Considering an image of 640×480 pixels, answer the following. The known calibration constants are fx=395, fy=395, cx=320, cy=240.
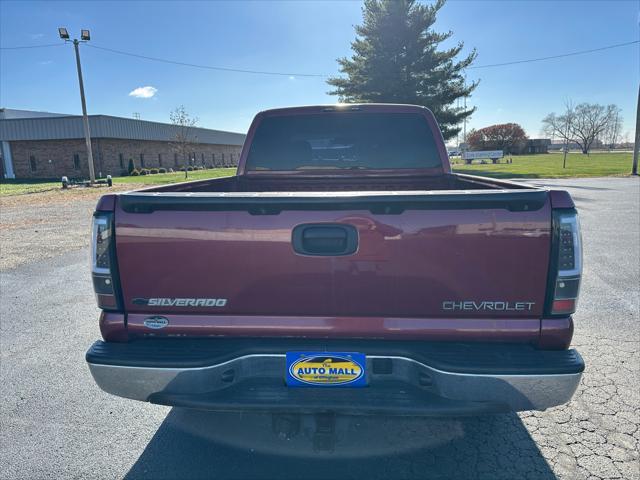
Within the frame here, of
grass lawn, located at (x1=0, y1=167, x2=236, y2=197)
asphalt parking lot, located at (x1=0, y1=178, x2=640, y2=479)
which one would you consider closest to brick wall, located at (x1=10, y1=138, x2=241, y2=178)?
grass lawn, located at (x1=0, y1=167, x2=236, y2=197)

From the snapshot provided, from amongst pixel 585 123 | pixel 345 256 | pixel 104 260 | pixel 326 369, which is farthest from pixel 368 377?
pixel 585 123

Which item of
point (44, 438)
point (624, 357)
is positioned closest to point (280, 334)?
point (44, 438)

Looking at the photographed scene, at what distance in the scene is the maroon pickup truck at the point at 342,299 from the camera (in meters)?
1.89

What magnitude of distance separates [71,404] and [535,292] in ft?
10.9

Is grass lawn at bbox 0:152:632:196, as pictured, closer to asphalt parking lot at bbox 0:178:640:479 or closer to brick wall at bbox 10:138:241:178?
brick wall at bbox 10:138:241:178

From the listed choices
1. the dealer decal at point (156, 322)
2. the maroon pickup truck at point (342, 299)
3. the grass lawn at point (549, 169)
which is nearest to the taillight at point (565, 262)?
the maroon pickup truck at point (342, 299)

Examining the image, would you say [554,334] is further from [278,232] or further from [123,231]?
[123,231]

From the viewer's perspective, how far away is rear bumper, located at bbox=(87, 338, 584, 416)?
6.20 feet

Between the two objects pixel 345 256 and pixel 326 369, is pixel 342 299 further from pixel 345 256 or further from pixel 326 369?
pixel 326 369

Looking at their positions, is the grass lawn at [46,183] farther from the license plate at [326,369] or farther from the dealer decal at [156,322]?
the license plate at [326,369]

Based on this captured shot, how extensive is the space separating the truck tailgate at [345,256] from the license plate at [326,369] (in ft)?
0.70

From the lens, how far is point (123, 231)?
2016mm

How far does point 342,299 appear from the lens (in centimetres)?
199

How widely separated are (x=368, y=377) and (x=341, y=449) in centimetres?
79
